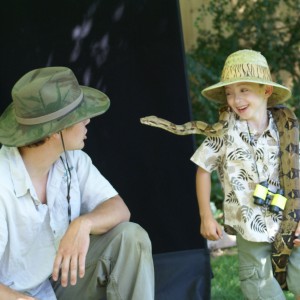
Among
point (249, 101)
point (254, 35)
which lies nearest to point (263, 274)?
point (249, 101)

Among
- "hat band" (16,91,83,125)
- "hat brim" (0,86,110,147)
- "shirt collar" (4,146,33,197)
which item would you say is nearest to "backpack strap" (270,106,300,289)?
"hat brim" (0,86,110,147)

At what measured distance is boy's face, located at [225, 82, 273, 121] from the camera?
3123 mm

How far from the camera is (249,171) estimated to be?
3.19 metres

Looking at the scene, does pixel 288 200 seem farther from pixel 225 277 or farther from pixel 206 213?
pixel 225 277

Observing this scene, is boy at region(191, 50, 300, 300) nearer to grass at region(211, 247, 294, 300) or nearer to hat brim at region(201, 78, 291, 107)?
hat brim at region(201, 78, 291, 107)

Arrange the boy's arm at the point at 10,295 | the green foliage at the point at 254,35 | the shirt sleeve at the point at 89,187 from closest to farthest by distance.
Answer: the boy's arm at the point at 10,295 → the shirt sleeve at the point at 89,187 → the green foliage at the point at 254,35

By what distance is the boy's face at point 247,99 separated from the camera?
3123 millimetres

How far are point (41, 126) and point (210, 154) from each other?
0.88 meters

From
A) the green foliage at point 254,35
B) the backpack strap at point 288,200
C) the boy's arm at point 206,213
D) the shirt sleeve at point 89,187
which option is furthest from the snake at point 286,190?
the green foliage at point 254,35

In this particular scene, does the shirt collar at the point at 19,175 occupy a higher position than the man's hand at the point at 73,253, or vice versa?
the shirt collar at the point at 19,175

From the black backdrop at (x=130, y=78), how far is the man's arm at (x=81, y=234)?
80 cm

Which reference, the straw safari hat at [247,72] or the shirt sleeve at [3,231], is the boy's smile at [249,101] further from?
the shirt sleeve at [3,231]

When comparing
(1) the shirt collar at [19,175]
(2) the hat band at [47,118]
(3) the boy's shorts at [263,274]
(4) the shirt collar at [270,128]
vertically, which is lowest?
(3) the boy's shorts at [263,274]

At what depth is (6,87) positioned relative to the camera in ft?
11.8
